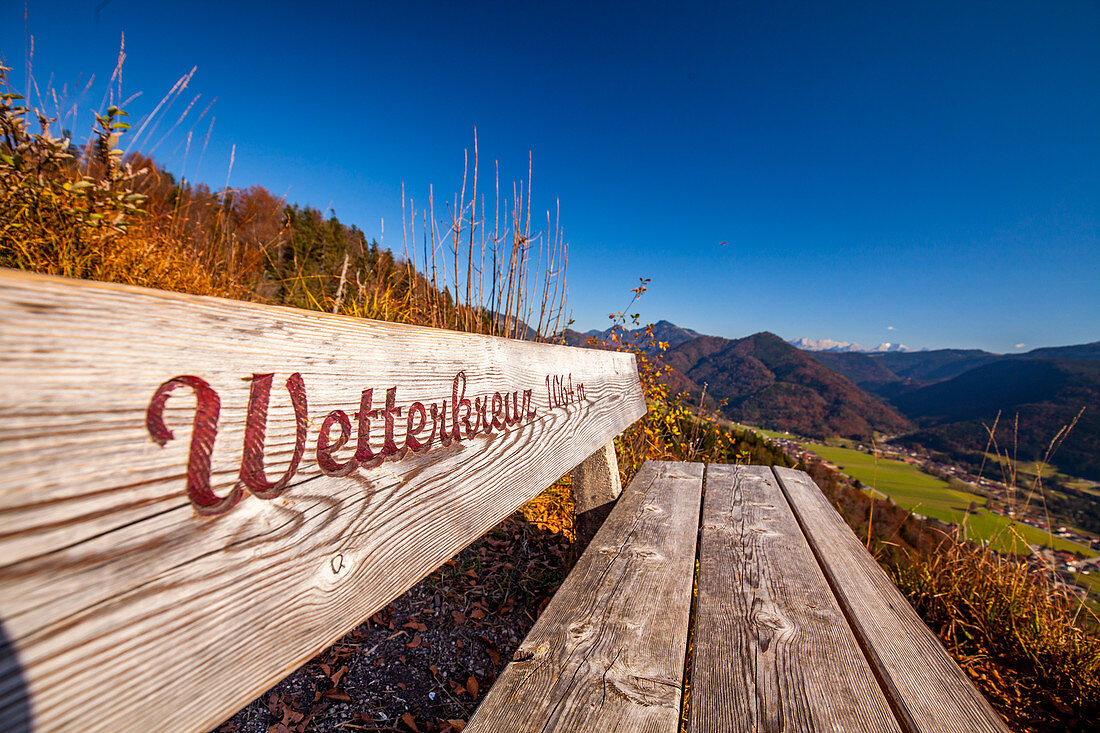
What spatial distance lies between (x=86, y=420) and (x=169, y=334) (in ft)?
0.38

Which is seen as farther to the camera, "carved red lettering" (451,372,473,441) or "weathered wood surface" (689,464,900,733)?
"carved red lettering" (451,372,473,441)

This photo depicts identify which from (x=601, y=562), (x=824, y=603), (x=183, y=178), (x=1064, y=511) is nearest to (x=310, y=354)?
(x=601, y=562)

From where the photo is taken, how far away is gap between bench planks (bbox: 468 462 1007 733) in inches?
26.5

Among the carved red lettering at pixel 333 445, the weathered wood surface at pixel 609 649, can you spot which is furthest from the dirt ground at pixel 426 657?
the carved red lettering at pixel 333 445

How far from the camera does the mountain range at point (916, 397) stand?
39.5m

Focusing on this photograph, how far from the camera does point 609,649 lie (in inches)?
31.1

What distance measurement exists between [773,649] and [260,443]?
1004 mm

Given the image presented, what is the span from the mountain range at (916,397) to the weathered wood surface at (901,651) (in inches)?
911

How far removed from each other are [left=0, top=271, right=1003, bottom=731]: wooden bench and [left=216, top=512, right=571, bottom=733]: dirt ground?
1.18 metres

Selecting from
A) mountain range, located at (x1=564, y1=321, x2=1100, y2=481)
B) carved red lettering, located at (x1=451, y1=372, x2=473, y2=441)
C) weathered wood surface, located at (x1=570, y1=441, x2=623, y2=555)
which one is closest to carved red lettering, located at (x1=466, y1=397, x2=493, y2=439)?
carved red lettering, located at (x1=451, y1=372, x2=473, y2=441)

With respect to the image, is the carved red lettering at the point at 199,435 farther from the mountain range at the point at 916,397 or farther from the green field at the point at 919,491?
the mountain range at the point at 916,397

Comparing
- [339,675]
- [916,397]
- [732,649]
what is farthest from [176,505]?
[916,397]

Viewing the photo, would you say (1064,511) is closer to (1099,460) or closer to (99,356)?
(1099,460)

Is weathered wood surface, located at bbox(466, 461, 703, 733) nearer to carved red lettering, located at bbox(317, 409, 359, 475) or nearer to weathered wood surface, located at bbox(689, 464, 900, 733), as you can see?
weathered wood surface, located at bbox(689, 464, 900, 733)
